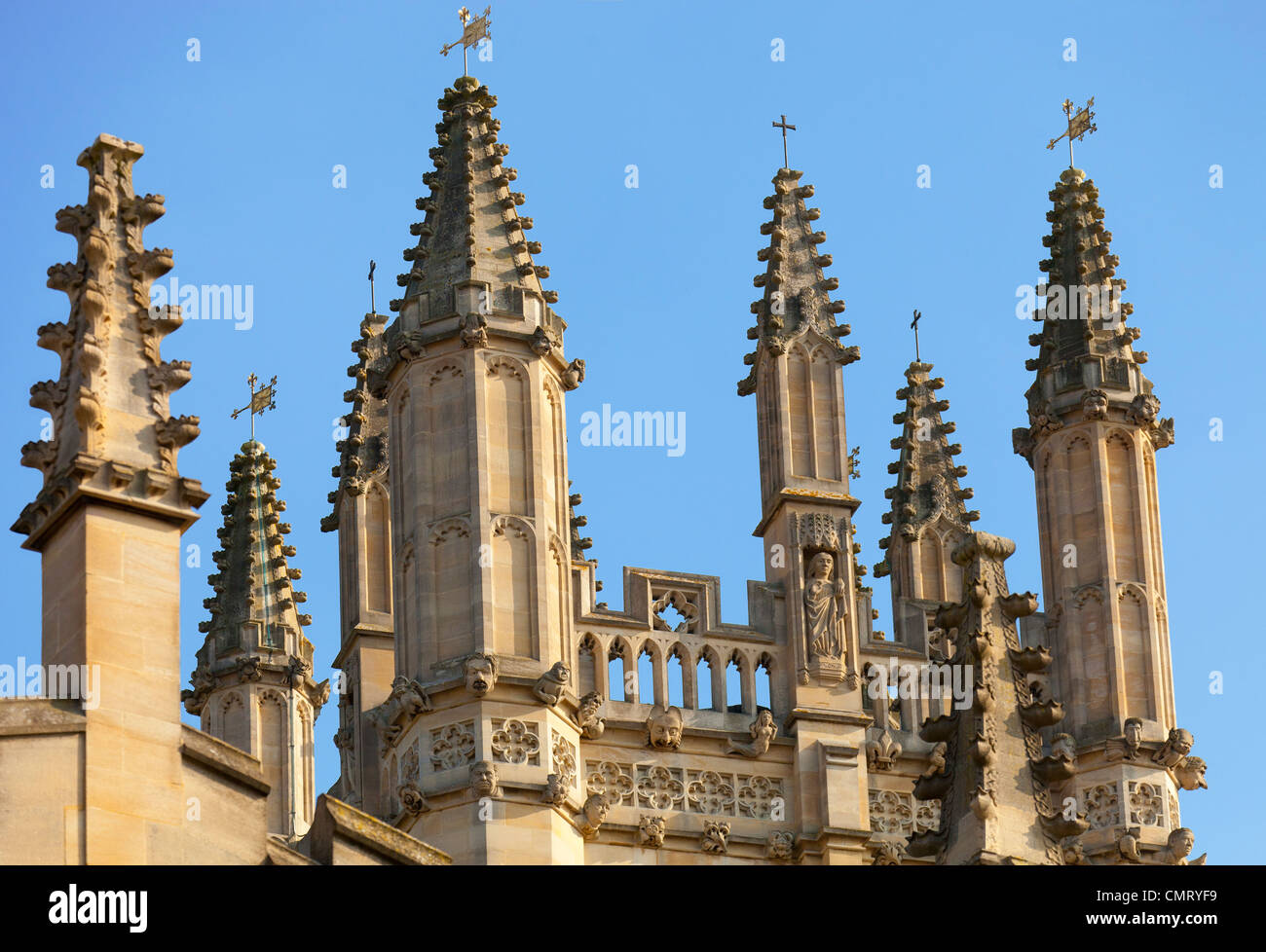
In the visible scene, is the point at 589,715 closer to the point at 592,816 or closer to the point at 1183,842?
the point at 592,816

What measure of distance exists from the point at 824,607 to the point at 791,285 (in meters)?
3.99

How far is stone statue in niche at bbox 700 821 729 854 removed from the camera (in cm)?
3684

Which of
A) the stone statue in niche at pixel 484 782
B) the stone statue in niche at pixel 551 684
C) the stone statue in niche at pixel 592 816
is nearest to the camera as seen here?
the stone statue in niche at pixel 484 782

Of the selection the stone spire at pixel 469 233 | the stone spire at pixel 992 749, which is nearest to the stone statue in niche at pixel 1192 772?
the stone spire at pixel 469 233

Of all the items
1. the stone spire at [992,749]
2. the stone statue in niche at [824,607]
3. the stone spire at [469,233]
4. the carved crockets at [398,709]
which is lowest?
the stone spire at [992,749]

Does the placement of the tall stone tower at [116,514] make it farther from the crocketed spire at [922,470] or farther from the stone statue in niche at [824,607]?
the crocketed spire at [922,470]

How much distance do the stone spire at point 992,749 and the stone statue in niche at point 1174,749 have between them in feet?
40.8

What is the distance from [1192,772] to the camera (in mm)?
38906

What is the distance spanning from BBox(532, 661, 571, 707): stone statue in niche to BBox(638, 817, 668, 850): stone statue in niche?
7.07ft

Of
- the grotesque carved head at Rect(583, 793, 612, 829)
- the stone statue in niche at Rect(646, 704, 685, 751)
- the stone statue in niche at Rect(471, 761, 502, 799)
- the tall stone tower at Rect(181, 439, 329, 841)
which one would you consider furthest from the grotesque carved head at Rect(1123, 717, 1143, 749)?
the tall stone tower at Rect(181, 439, 329, 841)

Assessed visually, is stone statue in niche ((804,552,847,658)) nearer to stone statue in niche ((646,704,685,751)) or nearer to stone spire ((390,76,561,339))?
stone statue in niche ((646,704,685,751))

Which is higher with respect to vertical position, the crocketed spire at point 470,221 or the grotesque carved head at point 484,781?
the crocketed spire at point 470,221

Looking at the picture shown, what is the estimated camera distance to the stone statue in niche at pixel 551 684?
3488 centimetres
